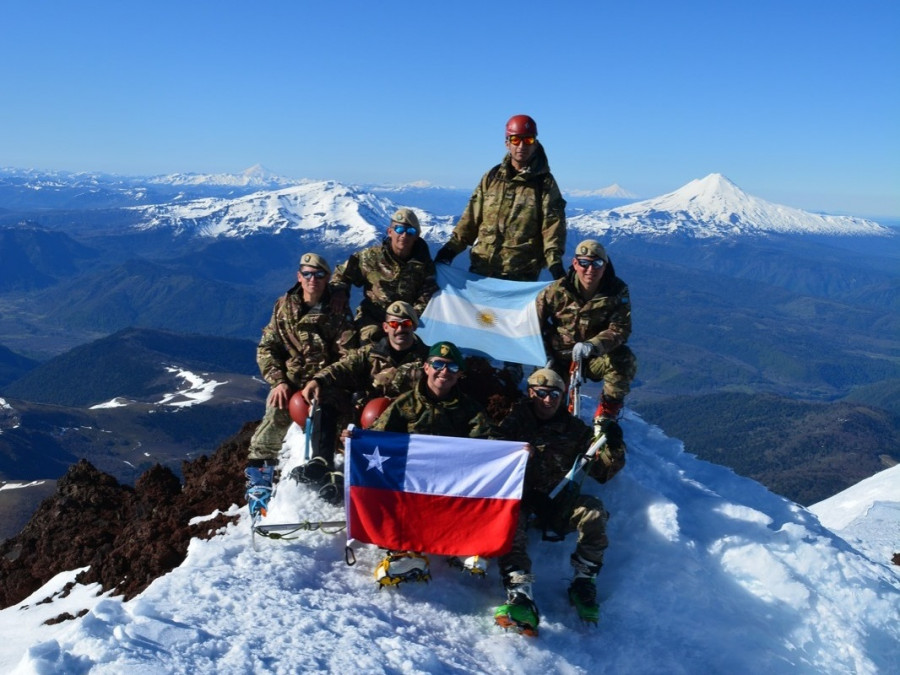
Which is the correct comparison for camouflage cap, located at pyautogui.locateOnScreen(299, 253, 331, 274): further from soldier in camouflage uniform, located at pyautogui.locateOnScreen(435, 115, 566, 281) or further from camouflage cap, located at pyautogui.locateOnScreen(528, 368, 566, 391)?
camouflage cap, located at pyautogui.locateOnScreen(528, 368, 566, 391)

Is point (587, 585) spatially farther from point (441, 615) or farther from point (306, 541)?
point (306, 541)

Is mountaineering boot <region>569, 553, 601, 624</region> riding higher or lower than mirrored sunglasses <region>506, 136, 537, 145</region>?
lower

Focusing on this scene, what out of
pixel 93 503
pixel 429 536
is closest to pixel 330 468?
pixel 429 536

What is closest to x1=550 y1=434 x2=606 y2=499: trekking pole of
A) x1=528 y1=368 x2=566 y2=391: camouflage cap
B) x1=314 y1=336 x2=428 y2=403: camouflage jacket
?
x1=528 y1=368 x2=566 y2=391: camouflage cap

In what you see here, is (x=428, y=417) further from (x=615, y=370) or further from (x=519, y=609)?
(x=615, y=370)

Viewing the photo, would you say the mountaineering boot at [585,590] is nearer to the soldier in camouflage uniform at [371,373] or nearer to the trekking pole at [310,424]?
the soldier in camouflage uniform at [371,373]

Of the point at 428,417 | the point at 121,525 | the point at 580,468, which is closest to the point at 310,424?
the point at 428,417
